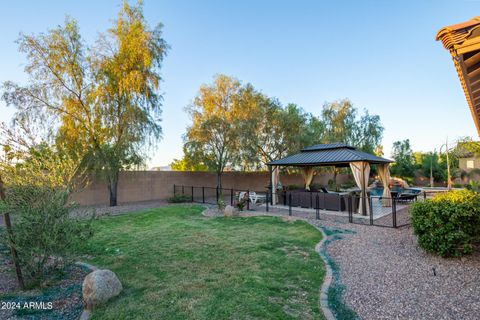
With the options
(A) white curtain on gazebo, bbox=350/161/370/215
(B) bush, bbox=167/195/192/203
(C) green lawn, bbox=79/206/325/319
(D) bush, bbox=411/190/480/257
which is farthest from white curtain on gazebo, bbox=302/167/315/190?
(D) bush, bbox=411/190/480/257

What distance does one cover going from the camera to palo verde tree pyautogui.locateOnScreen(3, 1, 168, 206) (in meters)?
9.89

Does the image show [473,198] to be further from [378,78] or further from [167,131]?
[167,131]

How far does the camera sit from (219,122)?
44.0ft

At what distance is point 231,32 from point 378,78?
756 cm

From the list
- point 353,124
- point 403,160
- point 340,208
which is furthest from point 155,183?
point 403,160

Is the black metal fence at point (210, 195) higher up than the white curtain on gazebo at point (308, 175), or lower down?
lower down

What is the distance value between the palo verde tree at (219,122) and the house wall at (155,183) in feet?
7.60

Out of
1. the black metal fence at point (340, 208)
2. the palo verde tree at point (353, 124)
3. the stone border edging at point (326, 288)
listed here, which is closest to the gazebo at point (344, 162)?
the black metal fence at point (340, 208)

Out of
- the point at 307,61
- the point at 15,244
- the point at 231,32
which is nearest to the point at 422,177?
the point at 307,61

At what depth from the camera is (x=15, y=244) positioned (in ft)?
10.4

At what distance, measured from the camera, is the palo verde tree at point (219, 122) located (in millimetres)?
13500

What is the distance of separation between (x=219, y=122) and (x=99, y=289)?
36.6 ft

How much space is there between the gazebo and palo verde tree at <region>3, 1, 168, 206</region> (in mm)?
6682

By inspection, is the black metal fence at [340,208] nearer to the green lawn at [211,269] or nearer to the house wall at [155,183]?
the green lawn at [211,269]
